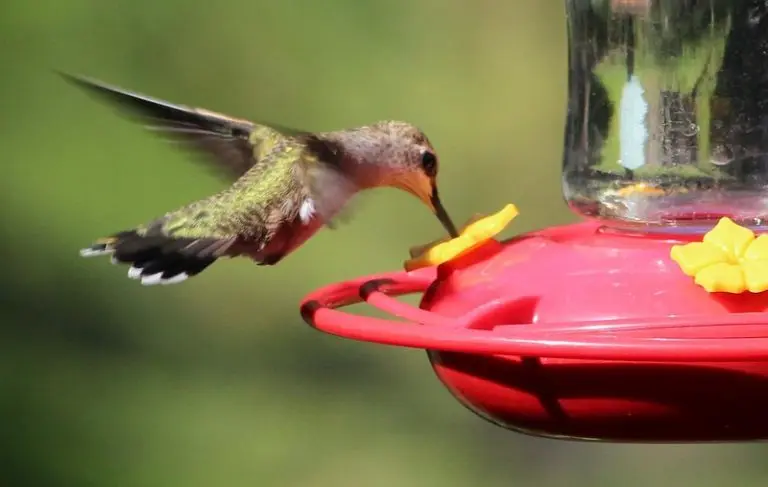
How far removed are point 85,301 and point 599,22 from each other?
237 centimetres

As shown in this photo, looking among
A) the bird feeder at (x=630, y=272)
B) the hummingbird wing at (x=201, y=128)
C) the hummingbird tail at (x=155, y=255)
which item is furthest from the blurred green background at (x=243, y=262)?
the bird feeder at (x=630, y=272)

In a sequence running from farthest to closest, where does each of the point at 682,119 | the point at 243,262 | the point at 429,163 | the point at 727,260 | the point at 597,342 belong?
the point at 243,262 < the point at 429,163 < the point at 682,119 < the point at 727,260 < the point at 597,342

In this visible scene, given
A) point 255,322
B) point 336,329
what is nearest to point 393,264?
point 255,322

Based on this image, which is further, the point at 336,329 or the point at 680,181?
the point at 680,181

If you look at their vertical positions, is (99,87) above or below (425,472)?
above

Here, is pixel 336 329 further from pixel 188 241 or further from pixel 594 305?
pixel 188 241

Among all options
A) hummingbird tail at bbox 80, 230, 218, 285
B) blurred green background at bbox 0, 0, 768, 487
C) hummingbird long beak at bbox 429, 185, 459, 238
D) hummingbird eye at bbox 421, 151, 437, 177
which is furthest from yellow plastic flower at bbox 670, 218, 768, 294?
blurred green background at bbox 0, 0, 768, 487

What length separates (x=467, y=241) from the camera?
144 centimetres

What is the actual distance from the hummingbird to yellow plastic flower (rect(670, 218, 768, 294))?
2.21 ft

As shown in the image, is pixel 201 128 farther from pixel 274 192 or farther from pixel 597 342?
pixel 597 342

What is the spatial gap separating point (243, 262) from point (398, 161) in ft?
5.14

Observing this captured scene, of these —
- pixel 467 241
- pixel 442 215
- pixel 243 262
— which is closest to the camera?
pixel 467 241

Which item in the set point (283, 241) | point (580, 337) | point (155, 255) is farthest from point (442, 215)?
point (580, 337)

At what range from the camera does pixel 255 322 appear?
3.42 meters
